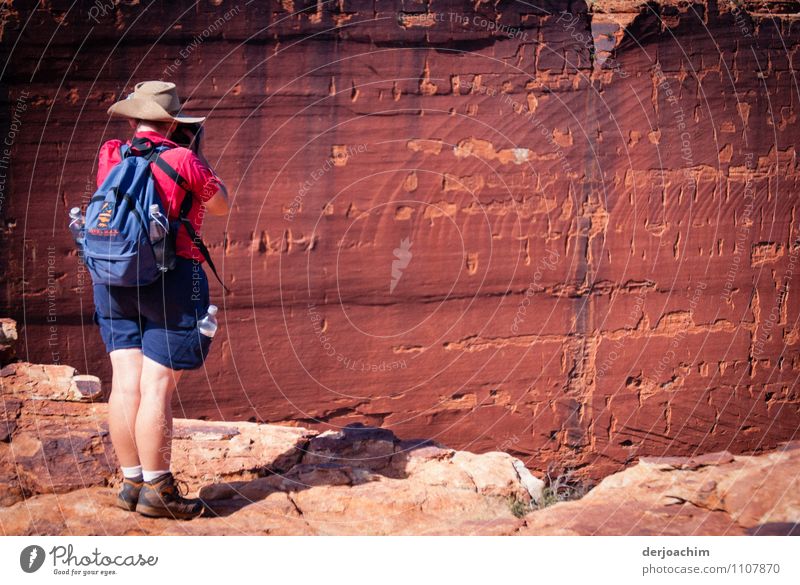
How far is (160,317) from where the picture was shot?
3920mm

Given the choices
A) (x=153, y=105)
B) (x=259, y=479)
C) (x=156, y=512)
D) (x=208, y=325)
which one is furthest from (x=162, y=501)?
(x=153, y=105)

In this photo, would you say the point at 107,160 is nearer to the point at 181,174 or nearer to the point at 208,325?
the point at 181,174

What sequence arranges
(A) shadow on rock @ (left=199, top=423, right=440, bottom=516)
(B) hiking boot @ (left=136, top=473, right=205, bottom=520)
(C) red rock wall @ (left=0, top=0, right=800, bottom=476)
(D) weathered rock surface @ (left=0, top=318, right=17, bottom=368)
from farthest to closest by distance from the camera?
(C) red rock wall @ (left=0, top=0, right=800, bottom=476), (D) weathered rock surface @ (left=0, top=318, right=17, bottom=368), (A) shadow on rock @ (left=199, top=423, right=440, bottom=516), (B) hiking boot @ (left=136, top=473, right=205, bottom=520)

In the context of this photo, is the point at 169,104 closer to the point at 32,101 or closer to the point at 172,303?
the point at 172,303

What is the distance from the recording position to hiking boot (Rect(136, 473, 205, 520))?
13.1ft

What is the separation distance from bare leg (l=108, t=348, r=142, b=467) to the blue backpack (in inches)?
14.5

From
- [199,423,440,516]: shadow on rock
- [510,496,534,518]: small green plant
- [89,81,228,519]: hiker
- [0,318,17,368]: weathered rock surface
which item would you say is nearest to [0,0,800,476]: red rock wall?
[0,318,17,368]: weathered rock surface

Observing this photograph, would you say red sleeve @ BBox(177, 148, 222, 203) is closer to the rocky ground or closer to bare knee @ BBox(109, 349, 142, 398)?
bare knee @ BBox(109, 349, 142, 398)

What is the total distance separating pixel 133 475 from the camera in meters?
4.07

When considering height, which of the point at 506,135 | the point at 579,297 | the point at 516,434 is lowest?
the point at 516,434

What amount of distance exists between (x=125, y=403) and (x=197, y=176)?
1.02 meters

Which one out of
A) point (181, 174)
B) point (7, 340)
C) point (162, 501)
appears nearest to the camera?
point (181, 174)

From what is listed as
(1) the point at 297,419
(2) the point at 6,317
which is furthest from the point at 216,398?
(2) the point at 6,317

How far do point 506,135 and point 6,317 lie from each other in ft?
10.5
